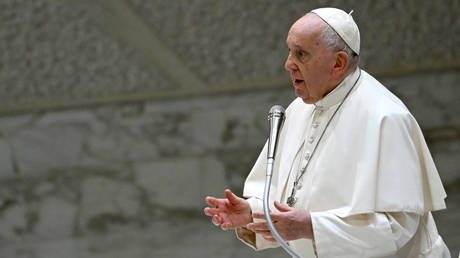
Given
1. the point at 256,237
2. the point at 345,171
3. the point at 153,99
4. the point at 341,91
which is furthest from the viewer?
the point at 153,99

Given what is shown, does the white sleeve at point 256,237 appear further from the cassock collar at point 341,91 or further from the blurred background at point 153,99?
the blurred background at point 153,99

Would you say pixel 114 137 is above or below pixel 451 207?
above

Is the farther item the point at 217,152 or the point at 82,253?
the point at 217,152

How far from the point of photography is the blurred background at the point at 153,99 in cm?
520

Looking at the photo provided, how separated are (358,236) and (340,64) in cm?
49

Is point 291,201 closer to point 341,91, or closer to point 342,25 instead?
point 341,91

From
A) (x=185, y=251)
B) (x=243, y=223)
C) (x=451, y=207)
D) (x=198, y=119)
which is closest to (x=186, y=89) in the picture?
(x=198, y=119)

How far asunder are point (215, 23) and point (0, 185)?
6.31ft

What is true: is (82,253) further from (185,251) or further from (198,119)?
(198,119)

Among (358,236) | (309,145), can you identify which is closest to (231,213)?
(309,145)

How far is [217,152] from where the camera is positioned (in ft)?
17.8

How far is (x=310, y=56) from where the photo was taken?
7.32ft

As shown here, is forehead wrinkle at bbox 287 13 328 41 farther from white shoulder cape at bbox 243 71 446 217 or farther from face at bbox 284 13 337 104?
white shoulder cape at bbox 243 71 446 217

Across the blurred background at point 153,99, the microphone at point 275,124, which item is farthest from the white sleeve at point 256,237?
the blurred background at point 153,99
